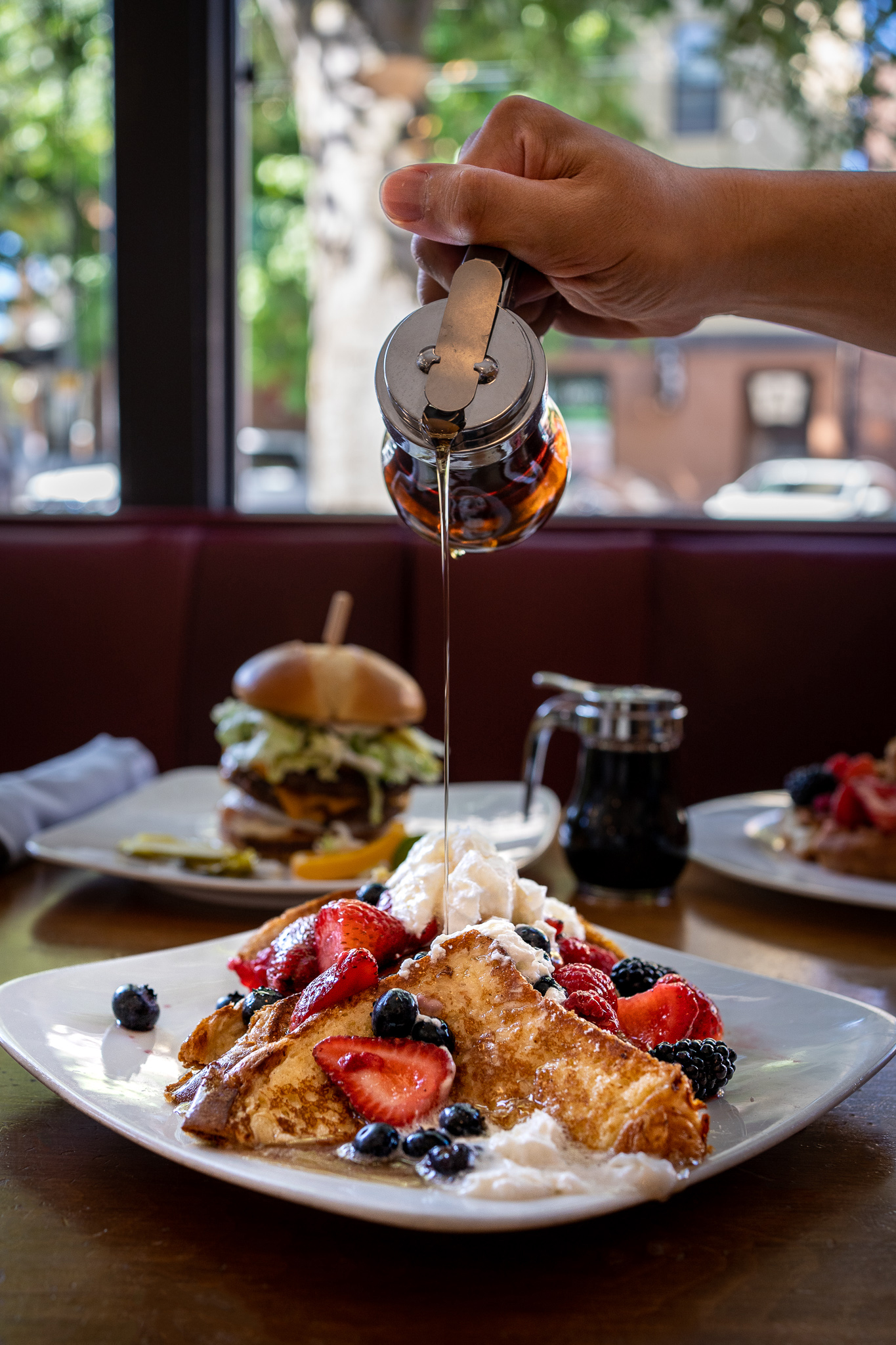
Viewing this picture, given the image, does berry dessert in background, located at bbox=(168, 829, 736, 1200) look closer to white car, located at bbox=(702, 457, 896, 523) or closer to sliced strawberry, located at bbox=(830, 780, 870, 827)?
sliced strawberry, located at bbox=(830, 780, 870, 827)

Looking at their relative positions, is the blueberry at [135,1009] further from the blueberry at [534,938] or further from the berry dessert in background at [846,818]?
the berry dessert in background at [846,818]

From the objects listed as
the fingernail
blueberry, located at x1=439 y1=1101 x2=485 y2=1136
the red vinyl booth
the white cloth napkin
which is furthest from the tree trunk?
blueberry, located at x1=439 y1=1101 x2=485 y2=1136

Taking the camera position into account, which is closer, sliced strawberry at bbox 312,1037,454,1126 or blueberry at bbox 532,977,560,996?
sliced strawberry at bbox 312,1037,454,1126

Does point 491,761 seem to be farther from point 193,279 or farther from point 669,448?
point 193,279

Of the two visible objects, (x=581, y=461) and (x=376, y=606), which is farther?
(x=581, y=461)

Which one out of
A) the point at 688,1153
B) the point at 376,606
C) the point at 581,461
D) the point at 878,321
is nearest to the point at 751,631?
the point at 376,606
